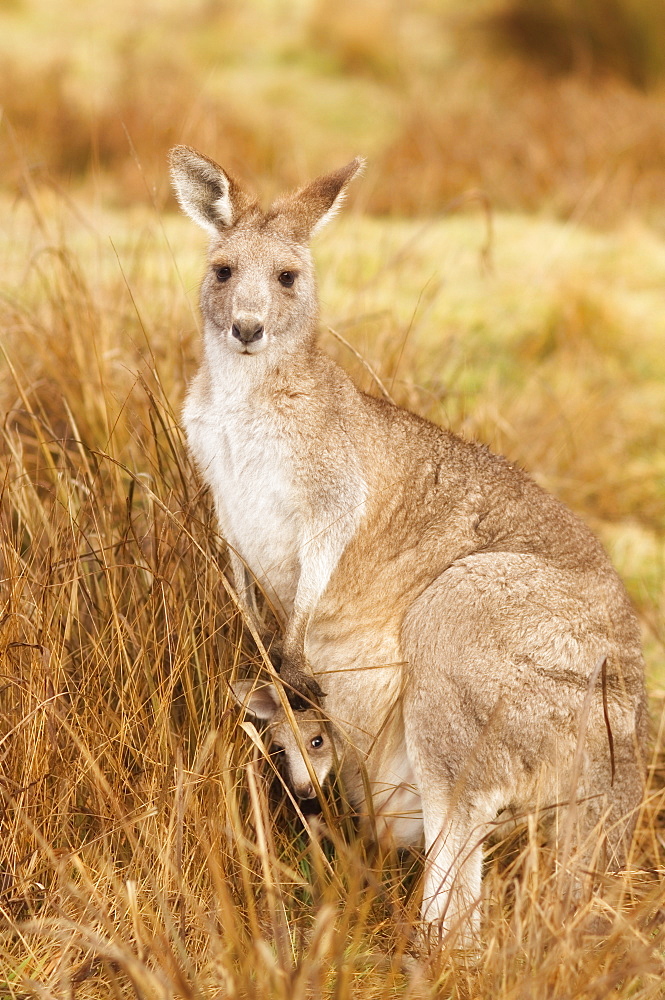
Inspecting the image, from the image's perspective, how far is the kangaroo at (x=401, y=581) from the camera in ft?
9.52

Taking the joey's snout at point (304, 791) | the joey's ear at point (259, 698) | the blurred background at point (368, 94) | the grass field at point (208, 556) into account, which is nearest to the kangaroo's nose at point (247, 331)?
the grass field at point (208, 556)

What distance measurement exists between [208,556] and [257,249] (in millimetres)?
944

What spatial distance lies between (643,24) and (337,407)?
39.2ft

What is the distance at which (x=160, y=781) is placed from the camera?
9.73 feet

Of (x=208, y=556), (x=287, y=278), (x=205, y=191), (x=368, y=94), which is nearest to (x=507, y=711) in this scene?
(x=208, y=556)

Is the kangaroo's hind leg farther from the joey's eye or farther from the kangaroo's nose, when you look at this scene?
the joey's eye

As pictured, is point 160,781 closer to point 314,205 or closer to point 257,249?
point 257,249

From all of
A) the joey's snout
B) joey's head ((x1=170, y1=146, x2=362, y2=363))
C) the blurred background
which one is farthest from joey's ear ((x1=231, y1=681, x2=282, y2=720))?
the blurred background

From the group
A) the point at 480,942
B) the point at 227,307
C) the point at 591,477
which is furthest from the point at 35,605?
the point at 591,477

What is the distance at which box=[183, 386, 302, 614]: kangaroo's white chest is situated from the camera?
3088mm

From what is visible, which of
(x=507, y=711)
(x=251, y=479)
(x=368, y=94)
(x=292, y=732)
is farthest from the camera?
(x=368, y=94)

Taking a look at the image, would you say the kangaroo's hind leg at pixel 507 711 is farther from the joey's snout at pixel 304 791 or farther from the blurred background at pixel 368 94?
the blurred background at pixel 368 94

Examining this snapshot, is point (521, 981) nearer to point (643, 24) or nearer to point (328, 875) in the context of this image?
point (328, 875)

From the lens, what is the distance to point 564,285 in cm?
709
